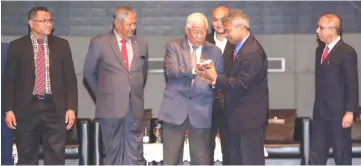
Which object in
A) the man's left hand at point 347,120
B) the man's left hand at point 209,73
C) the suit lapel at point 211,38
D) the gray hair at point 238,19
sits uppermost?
the gray hair at point 238,19

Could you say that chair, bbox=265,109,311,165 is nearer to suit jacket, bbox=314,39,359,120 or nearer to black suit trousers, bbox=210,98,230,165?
suit jacket, bbox=314,39,359,120

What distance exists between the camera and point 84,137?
7.26 metres

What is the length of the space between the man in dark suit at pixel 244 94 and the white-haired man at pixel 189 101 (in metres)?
0.27

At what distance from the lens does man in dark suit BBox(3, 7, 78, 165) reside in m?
5.79

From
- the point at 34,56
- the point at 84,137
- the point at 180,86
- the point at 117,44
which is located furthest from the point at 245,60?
the point at 84,137

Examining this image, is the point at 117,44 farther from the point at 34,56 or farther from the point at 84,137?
the point at 84,137

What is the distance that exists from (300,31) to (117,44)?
3027 mm

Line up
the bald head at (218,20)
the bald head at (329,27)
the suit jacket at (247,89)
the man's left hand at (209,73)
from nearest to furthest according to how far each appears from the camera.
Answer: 1. the suit jacket at (247,89)
2. the man's left hand at (209,73)
3. the bald head at (329,27)
4. the bald head at (218,20)

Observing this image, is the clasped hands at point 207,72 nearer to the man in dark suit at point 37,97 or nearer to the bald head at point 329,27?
the man in dark suit at point 37,97

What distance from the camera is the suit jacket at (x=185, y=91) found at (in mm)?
5488

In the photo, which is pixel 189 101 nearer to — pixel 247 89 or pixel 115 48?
pixel 247 89

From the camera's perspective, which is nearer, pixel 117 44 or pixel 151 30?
pixel 117 44

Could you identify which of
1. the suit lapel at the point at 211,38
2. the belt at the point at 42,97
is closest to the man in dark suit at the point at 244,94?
the suit lapel at the point at 211,38

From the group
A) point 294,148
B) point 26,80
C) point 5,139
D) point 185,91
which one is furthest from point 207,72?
point 294,148
